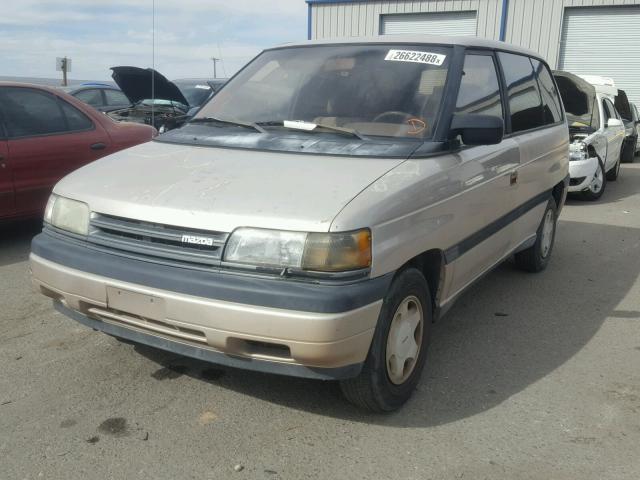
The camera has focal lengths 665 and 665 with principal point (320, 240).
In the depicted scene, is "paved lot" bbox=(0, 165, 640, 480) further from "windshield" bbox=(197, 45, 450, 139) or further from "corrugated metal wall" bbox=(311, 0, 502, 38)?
"corrugated metal wall" bbox=(311, 0, 502, 38)

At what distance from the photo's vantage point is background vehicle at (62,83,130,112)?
1242 centimetres

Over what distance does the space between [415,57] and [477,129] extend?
683 mm

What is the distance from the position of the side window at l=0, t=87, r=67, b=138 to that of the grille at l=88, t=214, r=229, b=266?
346 cm

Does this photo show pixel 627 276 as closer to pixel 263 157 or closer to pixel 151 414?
pixel 263 157

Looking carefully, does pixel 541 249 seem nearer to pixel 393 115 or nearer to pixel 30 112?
pixel 393 115

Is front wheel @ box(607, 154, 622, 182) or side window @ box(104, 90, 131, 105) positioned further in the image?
side window @ box(104, 90, 131, 105)

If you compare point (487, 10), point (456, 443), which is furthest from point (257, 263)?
point (487, 10)

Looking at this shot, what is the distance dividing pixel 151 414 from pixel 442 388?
57.9 inches

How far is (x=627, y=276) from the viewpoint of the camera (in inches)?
224

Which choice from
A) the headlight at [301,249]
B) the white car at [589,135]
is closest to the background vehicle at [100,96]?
the white car at [589,135]

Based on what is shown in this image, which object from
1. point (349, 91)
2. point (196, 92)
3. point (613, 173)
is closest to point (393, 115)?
point (349, 91)

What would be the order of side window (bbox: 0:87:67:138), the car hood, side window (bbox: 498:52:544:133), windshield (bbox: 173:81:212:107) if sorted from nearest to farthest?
1. the car hood
2. side window (bbox: 498:52:544:133)
3. side window (bbox: 0:87:67:138)
4. windshield (bbox: 173:81:212:107)

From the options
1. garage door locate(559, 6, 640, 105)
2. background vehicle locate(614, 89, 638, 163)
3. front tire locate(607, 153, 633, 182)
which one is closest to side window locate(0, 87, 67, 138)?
front tire locate(607, 153, 633, 182)

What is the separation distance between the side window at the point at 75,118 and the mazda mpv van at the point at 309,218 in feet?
8.99
